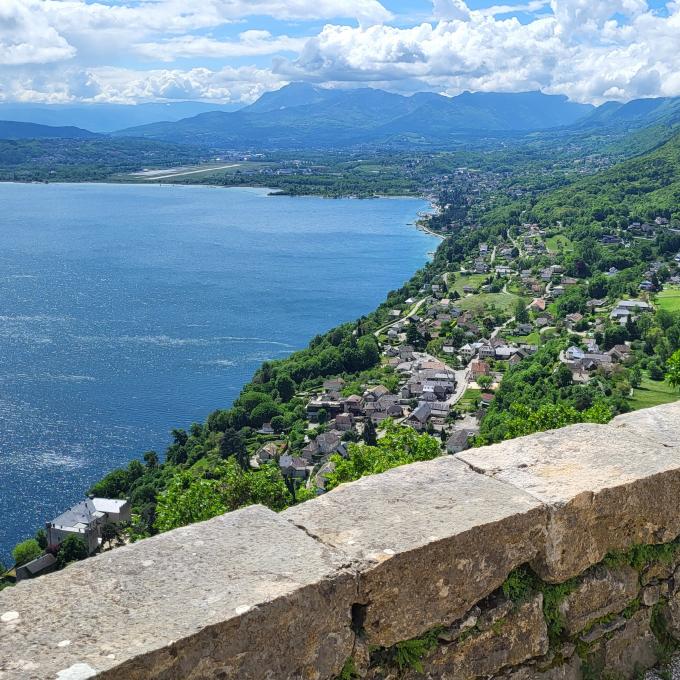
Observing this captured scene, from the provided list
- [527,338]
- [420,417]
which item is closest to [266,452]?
[420,417]

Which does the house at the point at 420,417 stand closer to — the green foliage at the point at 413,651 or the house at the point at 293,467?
the house at the point at 293,467

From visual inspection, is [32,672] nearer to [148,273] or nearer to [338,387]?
[338,387]

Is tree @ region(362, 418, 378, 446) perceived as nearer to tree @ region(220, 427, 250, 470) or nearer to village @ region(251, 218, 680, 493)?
village @ region(251, 218, 680, 493)

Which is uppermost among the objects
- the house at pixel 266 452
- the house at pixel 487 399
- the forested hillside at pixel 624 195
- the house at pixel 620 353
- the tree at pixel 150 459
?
the forested hillside at pixel 624 195

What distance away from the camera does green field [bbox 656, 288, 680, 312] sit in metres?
67.0

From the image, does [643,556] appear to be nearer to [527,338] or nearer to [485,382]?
[485,382]

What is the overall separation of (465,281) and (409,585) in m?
86.2

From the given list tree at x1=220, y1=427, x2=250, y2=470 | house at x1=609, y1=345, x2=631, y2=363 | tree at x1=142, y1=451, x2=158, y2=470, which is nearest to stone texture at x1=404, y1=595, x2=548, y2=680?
tree at x1=220, y1=427, x2=250, y2=470

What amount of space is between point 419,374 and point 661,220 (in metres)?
63.6

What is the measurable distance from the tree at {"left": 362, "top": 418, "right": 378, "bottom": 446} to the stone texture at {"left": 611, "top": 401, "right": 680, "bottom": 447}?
3764cm

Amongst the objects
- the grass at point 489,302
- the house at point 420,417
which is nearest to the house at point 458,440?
the house at point 420,417

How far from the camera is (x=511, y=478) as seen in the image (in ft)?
14.2

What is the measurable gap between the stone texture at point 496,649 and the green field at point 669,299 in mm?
67345

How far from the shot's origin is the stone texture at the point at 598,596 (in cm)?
402
